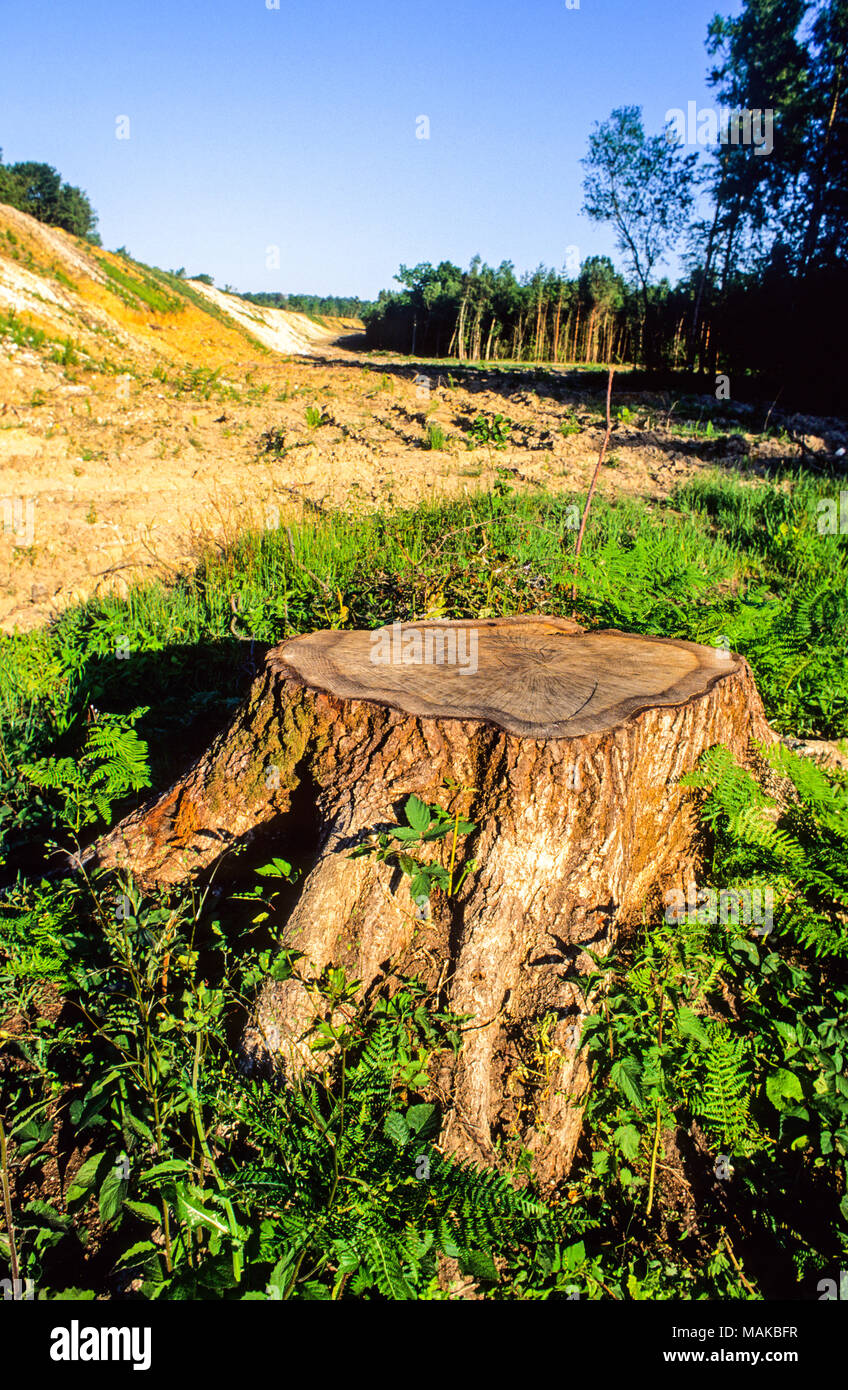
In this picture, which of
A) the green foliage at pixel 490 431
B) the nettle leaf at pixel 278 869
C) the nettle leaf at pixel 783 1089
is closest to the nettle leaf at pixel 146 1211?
the nettle leaf at pixel 278 869

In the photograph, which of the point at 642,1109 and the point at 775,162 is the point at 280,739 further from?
the point at 775,162

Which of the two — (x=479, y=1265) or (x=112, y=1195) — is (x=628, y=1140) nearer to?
(x=479, y=1265)

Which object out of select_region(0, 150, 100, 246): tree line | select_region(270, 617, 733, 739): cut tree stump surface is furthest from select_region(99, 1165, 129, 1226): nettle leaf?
select_region(0, 150, 100, 246): tree line

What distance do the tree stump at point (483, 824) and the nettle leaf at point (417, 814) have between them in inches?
4.7

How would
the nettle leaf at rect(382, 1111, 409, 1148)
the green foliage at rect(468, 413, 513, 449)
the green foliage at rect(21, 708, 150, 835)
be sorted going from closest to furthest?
the nettle leaf at rect(382, 1111, 409, 1148), the green foliage at rect(21, 708, 150, 835), the green foliage at rect(468, 413, 513, 449)

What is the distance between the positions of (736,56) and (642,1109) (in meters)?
26.4

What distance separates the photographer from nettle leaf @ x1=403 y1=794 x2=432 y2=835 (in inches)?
76.6

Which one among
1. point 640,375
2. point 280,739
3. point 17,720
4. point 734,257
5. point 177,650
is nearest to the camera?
point 280,739

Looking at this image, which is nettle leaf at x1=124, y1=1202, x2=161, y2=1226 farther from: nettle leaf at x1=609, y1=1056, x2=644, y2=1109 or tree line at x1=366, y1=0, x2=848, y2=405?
tree line at x1=366, y1=0, x2=848, y2=405

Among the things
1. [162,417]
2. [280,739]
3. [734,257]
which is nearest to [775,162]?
[734,257]

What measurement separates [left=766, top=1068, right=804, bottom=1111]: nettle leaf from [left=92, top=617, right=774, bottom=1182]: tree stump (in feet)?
1.62

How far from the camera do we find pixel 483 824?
2.04m

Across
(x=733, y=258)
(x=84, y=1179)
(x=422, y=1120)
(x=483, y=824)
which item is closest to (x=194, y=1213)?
(x=84, y=1179)

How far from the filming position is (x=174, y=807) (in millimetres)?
2486
